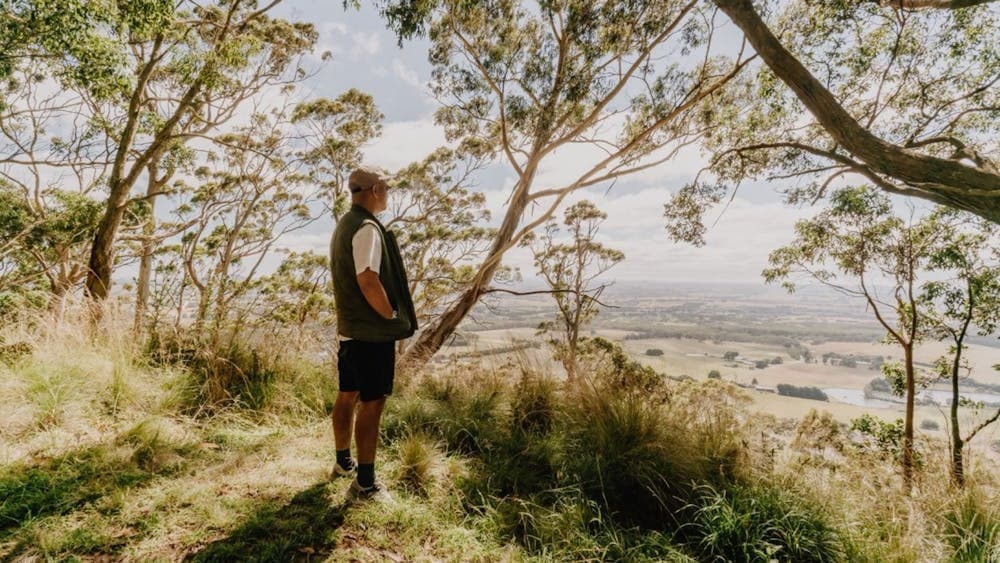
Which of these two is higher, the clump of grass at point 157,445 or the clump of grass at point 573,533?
the clump of grass at point 157,445

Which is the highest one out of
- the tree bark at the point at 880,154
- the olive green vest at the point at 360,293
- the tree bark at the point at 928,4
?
the tree bark at the point at 928,4

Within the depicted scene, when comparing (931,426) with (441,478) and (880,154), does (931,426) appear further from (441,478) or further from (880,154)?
(441,478)

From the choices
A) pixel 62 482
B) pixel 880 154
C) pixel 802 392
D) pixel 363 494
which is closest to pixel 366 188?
pixel 363 494

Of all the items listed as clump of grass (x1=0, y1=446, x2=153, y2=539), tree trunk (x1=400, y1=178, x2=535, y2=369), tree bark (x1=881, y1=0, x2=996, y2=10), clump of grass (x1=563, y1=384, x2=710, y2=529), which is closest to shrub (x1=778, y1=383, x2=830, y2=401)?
tree bark (x1=881, y1=0, x2=996, y2=10)

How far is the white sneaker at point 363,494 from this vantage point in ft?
7.53

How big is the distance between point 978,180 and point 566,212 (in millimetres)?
14878

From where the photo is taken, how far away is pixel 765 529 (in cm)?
218

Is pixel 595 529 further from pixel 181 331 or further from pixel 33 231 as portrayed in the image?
pixel 33 231

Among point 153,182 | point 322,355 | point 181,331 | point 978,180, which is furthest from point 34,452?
point 153,182

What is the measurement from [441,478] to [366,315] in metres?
1.19

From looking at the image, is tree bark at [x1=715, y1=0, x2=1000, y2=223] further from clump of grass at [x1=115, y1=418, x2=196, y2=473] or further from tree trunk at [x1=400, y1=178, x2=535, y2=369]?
clump of grass at [x1=115, y1=418, x2=196, y2=473]

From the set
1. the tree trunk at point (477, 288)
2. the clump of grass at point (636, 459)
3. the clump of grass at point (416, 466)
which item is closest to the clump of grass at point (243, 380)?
the clump of grass at point (416, 466)

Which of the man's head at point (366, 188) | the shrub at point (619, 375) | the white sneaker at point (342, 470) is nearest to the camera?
the man's head at point (366, 188)

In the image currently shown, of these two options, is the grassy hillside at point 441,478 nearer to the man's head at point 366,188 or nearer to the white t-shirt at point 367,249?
the white t-shirt at point 367,249
